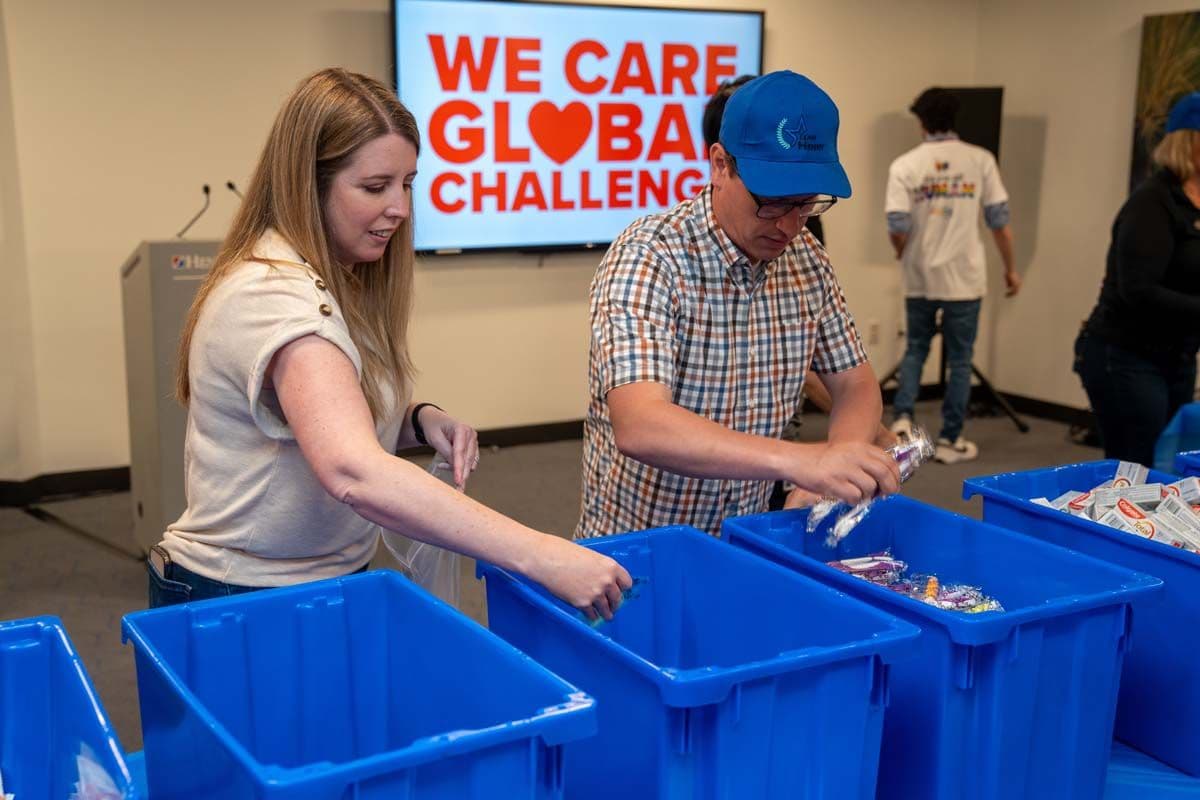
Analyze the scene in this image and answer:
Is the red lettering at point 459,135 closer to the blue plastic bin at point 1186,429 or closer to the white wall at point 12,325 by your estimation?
the white wall at point 12,325

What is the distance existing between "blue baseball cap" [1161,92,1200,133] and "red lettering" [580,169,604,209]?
9.92 ft

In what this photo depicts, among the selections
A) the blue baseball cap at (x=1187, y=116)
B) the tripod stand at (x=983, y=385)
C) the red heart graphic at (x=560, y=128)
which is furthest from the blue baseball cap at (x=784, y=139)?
the tripod stand at (x=983, y=385)

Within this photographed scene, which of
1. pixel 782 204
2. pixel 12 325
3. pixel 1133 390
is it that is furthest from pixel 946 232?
pixel 782 204

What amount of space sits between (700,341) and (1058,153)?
509 centimetres

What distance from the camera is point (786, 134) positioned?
165 centimetres

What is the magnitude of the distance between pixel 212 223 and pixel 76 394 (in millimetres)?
886

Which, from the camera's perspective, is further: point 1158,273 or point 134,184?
point 134,184

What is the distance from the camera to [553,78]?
17.8ft

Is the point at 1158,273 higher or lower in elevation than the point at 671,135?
lower

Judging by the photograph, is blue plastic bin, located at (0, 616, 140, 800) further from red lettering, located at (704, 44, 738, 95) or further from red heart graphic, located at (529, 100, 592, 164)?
Result: red lettering, located at (704, 44, 738, 95)

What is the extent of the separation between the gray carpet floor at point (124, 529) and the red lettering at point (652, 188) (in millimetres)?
1226

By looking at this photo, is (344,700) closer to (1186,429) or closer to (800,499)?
(800,499)

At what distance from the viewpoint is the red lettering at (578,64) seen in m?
5.45

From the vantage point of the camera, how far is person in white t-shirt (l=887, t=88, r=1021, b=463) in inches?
217
